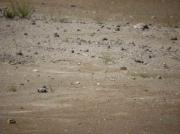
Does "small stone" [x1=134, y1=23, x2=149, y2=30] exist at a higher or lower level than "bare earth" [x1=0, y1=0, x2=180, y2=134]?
higher

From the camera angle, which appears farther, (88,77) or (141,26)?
(141,26)

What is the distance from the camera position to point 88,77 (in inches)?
295

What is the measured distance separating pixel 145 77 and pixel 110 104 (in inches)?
59.9

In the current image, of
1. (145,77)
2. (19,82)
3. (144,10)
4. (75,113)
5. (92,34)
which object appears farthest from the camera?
(144,10)

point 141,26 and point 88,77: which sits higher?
point 141,26

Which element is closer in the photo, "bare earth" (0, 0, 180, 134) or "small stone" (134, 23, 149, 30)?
"bare earth" (0, 0, 180, 134)

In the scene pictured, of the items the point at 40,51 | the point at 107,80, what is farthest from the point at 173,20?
the point at 107,80

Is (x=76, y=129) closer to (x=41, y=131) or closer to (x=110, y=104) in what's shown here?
(x=41, y=131)

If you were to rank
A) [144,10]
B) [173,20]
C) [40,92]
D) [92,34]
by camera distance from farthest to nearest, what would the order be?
[144,10], [173,20], [92,34], [40,92]

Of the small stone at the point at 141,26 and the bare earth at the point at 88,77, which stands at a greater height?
the small stone at the point at 141,26

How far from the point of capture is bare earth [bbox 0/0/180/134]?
18.7 ft

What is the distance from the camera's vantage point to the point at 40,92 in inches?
263

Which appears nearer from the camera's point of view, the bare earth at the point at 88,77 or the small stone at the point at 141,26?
the bare earth at the point at 88,77

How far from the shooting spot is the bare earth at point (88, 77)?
569cm
